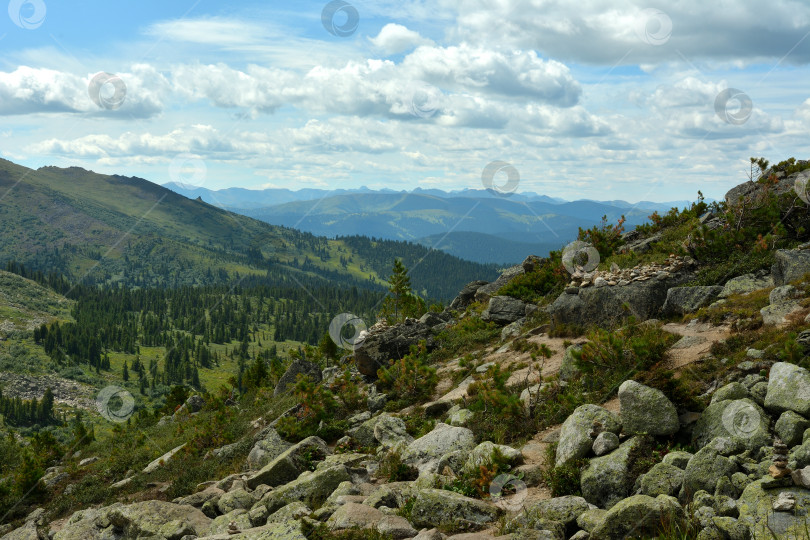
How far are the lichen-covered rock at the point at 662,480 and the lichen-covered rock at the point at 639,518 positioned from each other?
0.74m

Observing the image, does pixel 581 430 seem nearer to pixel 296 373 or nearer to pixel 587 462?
pixel 587 462

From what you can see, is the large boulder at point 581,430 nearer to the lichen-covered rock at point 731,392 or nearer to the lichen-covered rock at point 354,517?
the lichen-covered rock at point 731,392

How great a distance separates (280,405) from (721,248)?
22362mm

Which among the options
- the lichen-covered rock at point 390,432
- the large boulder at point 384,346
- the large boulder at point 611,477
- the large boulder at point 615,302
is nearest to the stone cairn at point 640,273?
the large boulder at point 615,302

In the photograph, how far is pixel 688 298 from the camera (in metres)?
20.3

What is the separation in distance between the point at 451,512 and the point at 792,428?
670cm

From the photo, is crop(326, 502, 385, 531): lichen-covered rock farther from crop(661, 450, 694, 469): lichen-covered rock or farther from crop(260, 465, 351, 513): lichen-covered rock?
crop(661, 450, 694, 469): lichen-covered rock

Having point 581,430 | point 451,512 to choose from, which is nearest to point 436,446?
point 451,512

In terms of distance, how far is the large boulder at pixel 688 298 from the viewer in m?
19.8

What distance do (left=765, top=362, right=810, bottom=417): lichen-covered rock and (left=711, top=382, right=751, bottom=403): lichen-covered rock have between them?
58 centimetres

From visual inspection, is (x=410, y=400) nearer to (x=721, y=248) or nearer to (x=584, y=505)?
(x=584, y=505)

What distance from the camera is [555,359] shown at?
20109 millimetres

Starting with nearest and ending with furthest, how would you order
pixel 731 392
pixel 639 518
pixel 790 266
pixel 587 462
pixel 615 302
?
pixel 639 518 < pixel 731 392 < pixel 587 462 < pixel 790 266 < pixel 615 302

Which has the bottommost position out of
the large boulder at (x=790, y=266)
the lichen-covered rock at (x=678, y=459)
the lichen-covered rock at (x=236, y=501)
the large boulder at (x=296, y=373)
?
the large boulder at (x=296, y=373)
